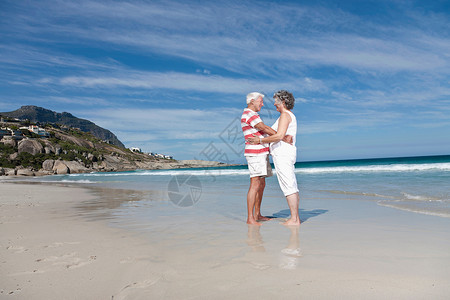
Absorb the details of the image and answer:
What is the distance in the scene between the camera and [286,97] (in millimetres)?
4602

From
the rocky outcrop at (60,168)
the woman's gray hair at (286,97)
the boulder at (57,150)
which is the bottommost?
the rocky outcrop at (60,168)

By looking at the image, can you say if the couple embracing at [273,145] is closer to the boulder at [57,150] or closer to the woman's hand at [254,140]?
the woman's hand at [254,140]

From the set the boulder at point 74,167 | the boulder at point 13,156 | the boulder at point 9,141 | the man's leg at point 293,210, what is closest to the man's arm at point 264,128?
the man's leg at point 293,210

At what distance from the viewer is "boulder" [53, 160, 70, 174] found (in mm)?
47406

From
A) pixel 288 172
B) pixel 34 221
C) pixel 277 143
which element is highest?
pixel 277 143

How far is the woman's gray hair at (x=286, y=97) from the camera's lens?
4602 millimetres

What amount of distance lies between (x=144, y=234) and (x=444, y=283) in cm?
322

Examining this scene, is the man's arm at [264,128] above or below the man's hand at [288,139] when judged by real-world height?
above

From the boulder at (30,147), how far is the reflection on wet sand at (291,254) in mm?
59131

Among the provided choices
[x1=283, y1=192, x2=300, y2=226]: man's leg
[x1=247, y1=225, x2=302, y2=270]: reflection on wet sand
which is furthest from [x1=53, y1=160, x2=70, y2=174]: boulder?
[x1=247, y1=225, x2=302, y2=270]: reflection on wet sand

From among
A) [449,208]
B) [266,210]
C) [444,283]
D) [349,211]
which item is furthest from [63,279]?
[449,208]

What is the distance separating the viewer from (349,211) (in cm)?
564

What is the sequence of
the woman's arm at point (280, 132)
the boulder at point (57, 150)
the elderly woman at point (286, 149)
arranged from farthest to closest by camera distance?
the boulder at point (57, 150)
the elderly woman at point (286, 149)
the woman's arm at point (280, 132)

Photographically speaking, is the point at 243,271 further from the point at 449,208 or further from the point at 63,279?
the point at 449,208
